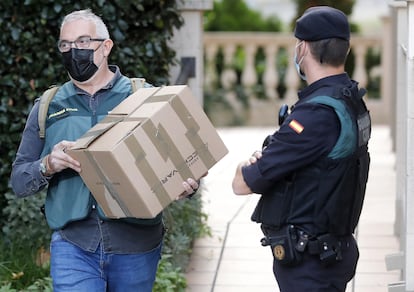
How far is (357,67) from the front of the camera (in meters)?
16.4

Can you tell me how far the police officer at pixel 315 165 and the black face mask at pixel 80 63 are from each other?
0.84m

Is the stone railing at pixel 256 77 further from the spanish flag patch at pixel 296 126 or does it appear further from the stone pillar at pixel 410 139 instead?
the spanish flag patch at pixel 296 126

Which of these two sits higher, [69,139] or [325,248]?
[69,139]

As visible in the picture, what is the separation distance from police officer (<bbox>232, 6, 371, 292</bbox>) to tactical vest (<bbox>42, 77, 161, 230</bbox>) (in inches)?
26.7

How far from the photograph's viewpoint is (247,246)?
24.1 feet

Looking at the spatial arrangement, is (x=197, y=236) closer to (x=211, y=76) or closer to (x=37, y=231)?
(x=37, y=231)

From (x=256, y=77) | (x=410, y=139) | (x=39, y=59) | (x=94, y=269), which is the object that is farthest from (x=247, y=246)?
(x=256, y=77)

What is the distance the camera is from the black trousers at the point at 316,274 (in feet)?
12.1

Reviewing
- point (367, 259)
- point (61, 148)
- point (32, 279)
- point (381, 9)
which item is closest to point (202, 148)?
point (61, 148)

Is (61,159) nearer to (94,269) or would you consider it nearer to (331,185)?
(94,269)

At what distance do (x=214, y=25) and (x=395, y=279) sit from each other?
12.2m

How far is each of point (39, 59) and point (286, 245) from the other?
316 cm

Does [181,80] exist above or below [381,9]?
above

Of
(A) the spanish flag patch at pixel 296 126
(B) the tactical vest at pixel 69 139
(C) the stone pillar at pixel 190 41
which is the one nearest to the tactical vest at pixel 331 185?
(A) the spanish flag patch at pixel 296 126
